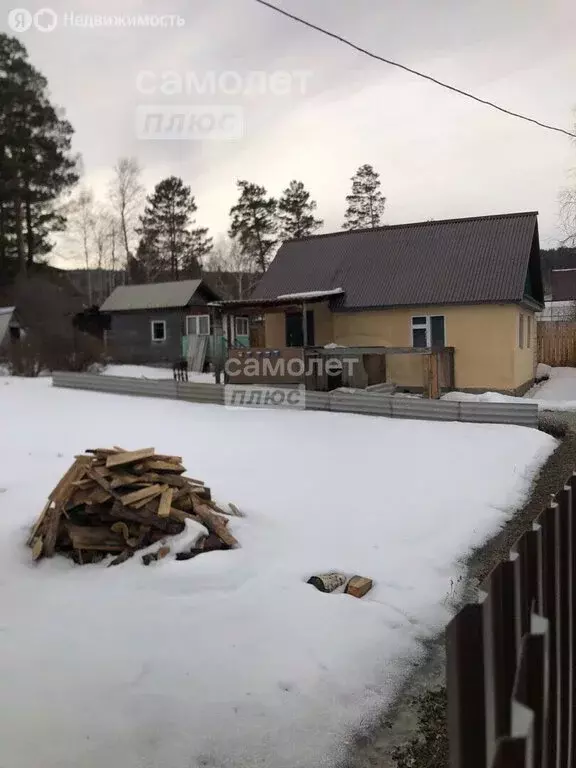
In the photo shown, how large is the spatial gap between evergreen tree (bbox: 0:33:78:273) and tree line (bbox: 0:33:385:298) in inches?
2.3

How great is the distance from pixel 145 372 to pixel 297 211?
81.4 feet

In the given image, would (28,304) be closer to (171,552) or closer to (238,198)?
(238,198)

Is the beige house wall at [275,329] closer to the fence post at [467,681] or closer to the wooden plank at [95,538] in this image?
the wooden plank at [95,538]

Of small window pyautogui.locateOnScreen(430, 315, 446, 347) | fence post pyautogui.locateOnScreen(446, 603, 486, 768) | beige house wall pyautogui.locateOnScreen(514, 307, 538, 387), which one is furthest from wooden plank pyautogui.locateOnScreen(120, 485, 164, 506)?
beige house wall pyautogui.locateOnScreen(514, 307, 538, 387)

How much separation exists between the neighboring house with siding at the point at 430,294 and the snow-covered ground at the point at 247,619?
801cm

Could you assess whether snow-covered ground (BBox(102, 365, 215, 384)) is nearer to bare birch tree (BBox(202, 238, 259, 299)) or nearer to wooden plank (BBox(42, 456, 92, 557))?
wooden plank (BBox(42, 456, 92, 557))

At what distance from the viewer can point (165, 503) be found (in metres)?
5.41

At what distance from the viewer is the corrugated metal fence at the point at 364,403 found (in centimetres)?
1145

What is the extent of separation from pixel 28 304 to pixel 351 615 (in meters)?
31.1

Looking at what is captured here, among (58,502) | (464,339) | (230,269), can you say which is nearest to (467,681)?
(58,502)

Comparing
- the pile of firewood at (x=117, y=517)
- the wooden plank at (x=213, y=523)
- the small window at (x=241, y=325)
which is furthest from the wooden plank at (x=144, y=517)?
the small window at (x=241, y=325)

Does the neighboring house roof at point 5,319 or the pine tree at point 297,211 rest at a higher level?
the pine tree at point 297,211

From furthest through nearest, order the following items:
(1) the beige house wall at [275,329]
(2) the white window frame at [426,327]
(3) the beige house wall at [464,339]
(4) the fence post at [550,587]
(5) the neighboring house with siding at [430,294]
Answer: (1) the beige house wall at [275,329]
(2) the white window frame at [426,327]
(5) the neighboring house with siding at [430,294]
(3) the beige house wall at [464,339]
(4) the fence post at [550,587]

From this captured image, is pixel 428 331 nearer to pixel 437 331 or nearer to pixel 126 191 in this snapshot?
pixel 437 331
